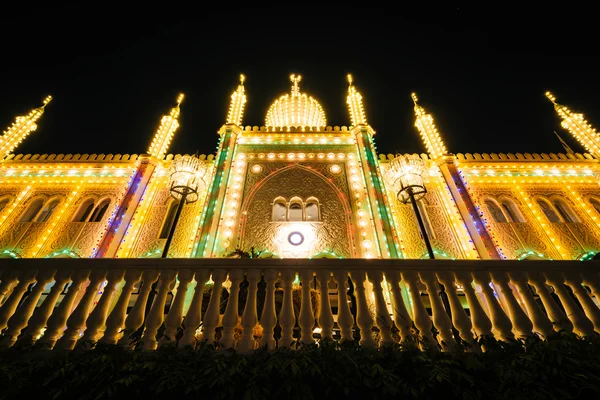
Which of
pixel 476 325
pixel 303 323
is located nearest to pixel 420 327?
pixel 476 325

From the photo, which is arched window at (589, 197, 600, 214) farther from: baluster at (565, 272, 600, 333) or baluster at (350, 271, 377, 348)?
baluster at (350, 271, 377, 348)

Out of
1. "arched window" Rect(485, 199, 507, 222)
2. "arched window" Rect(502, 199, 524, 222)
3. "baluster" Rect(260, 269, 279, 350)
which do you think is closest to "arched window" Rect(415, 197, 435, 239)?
"arched window" Rect(485, 199, 507, 222)

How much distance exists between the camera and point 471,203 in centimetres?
1030

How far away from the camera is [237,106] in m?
13.4

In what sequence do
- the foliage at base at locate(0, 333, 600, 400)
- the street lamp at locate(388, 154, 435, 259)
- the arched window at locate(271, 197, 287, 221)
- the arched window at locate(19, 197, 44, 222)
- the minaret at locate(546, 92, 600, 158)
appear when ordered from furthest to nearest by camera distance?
the minaret at locate(546, 92, 600, 158) → the arched window at locate(19, 197, 44, 222) → the arched window at locate(271, 197, 287, 221) → the street lamp at locate(388, 154, 435, 259) → the foliage at base at locate(0, 333, 600, 400)

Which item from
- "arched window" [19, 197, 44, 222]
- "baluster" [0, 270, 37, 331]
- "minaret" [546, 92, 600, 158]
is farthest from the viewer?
"minaret" [546, 92, 600, 158]

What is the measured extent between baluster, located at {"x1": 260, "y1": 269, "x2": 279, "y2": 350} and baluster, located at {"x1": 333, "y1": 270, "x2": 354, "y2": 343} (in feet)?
2.45

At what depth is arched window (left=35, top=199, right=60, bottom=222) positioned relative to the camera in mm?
11223

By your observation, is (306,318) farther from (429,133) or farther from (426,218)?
(429,133)

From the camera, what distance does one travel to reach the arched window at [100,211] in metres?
11.3

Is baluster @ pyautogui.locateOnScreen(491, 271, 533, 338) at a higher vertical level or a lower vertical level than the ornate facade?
lower

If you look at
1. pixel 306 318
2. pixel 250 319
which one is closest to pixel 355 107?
pixel 306 318

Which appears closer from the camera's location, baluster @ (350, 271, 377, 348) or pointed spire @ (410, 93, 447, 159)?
baluster @ (350, 271, 377, 348)

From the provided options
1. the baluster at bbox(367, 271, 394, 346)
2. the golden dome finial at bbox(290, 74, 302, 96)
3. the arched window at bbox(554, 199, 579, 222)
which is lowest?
the baluster at bbox(367, 271, 394, 346)
